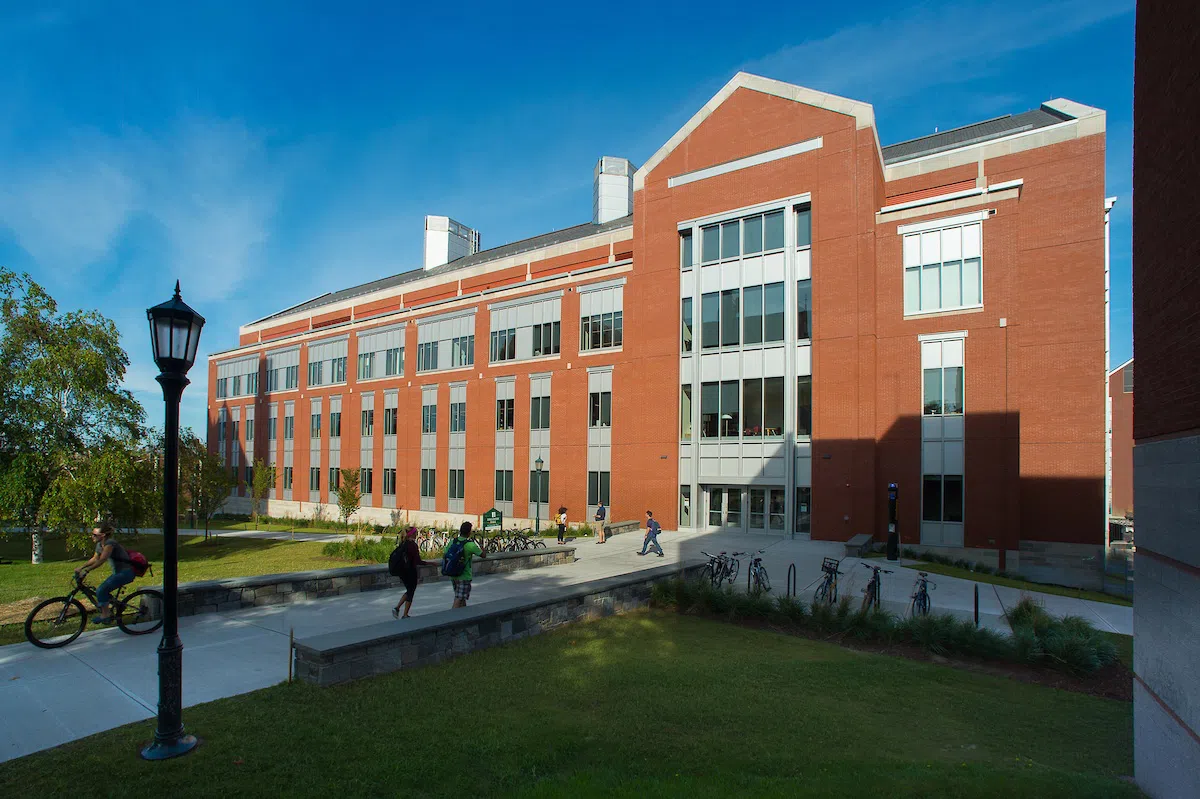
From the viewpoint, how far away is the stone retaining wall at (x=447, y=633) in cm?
763

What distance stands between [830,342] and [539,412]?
54.4 ft

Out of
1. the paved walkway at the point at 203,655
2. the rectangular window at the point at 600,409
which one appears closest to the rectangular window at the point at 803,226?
the rectangular window at the point at 600,409

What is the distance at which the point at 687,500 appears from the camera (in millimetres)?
30500

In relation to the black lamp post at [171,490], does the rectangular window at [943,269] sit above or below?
above

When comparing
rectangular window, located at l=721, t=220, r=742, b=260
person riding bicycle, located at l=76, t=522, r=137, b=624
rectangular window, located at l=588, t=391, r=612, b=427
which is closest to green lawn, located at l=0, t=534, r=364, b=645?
person riding bicycle, located at l=76, t=522, r=137, b=624

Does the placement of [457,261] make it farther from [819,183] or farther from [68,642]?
[68,642]

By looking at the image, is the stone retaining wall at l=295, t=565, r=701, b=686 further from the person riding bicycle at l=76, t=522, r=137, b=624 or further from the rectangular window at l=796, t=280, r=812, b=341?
the rectangular window at l=796, t=280, r=812, b=341

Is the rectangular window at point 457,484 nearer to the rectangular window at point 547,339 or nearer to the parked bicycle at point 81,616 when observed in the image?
the rectangular window at point 547,339

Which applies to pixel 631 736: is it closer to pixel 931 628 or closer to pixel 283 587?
pixel 931 628

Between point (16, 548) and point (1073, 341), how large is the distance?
47.1 m

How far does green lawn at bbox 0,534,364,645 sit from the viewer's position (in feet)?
41.3

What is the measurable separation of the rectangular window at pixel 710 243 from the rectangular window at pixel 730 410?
19.5 ft

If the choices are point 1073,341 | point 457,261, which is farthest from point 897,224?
point 457,261

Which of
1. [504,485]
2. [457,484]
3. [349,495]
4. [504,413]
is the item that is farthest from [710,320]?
[349,495]
